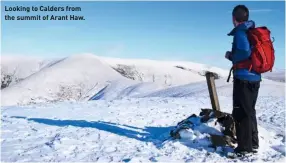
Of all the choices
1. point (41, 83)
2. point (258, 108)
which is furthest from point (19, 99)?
point (258, 108)

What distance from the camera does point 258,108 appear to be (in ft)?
42.7

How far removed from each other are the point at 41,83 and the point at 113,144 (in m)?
52.4

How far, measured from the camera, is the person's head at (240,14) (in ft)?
19.0

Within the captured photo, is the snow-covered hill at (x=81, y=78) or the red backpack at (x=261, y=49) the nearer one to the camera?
the red backpack at (x=261, y=49)

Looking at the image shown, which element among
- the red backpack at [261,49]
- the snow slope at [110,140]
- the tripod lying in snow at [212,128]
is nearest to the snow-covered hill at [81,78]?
the snow slope at [110,140]

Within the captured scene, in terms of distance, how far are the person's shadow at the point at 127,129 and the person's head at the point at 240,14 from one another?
242 cm

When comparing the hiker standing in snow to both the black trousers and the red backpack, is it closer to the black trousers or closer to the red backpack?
the black trousers

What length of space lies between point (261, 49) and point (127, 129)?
367cm

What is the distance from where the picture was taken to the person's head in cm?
579

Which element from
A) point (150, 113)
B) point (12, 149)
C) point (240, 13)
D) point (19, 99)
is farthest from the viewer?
point (19, 99)

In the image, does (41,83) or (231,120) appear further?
(41,83)

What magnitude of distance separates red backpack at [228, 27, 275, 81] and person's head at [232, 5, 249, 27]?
0.28m

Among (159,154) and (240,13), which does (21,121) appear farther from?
(240,13)

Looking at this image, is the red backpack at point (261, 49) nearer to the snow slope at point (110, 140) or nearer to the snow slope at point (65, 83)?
the snow slope at point (110, 140)
